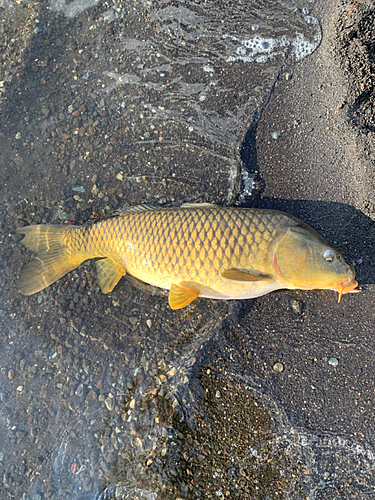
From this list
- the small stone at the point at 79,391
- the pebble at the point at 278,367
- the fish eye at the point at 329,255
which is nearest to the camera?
the fish eye at the point at 329,255

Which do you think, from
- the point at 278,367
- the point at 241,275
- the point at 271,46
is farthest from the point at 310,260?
the point at 271,46

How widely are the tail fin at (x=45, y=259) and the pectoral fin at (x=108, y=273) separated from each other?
0.19 metres

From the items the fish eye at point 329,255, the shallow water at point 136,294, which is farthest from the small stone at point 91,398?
the fish eye at point 329,255

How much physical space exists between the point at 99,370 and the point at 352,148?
2845 millimetres

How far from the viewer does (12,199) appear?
8.91 feet

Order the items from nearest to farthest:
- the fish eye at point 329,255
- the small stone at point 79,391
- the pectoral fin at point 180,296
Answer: the fish eye at point 329,255, the pectoral fin at point 180,296, the small stone at point 79,391

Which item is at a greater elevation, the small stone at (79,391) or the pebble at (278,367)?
the pebble at (278,367)

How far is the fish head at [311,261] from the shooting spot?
6.95 ft

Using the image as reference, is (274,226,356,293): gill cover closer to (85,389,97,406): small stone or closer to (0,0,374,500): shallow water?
(0,0,374,500): shallow water

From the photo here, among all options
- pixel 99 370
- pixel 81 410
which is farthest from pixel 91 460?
pixel 99 370

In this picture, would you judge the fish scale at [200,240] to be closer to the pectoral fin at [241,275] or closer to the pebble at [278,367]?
the pectoral fin at [241,275]

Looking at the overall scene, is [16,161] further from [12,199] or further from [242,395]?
[242,395]

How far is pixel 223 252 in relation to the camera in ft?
7.01

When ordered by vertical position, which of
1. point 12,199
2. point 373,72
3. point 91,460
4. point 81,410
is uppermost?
point 373,72
